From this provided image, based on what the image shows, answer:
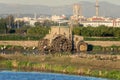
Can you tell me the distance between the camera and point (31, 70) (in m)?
46.4

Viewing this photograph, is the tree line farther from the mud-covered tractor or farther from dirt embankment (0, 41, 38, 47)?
the mud-covered tractor

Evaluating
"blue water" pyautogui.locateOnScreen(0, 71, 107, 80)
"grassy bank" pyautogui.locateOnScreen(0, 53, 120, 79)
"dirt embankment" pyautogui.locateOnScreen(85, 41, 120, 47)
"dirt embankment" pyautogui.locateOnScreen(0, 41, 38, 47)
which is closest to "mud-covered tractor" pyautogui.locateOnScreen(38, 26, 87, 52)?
"dirt embankment" pyautogui.locateOnScreen(0, 41, 38, 47)

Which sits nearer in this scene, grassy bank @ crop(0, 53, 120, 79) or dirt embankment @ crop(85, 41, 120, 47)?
grassy bank @ crop(0, 53, 120, 79)

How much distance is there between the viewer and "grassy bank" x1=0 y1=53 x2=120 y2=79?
41969 millimetres

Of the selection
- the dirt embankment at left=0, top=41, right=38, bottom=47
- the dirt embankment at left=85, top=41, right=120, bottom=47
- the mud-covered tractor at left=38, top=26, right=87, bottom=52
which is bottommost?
the dirt embankment at left=85, top=41, right=120, bottom=47

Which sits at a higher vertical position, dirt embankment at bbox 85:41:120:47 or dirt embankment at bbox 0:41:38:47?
dirt embankment at bbox 0:41:38:47

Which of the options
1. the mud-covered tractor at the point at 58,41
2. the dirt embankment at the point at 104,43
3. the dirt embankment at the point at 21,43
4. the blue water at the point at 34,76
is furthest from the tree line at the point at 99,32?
the blue water at the point at 34,76

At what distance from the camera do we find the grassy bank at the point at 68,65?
138 ft

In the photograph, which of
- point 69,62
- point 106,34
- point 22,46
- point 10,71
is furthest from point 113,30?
point 10,71

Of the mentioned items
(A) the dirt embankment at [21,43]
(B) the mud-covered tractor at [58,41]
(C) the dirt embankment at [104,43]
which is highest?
(B) the mud-covered tractor at [58,41]

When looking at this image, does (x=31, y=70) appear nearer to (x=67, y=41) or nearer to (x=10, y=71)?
(x=10, y=71)

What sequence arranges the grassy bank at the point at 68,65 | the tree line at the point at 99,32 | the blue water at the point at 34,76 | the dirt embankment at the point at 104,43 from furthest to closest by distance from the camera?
the tree line at the point at 99,32 < the dirt embankment at the point at 104,43 < the grassy bank at the point at 68,65 < the blue water at the point at 34,76

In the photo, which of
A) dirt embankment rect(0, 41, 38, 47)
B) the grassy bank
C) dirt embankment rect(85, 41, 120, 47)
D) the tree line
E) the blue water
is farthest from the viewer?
the tree line

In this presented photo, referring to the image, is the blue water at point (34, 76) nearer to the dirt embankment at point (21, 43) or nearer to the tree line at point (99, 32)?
the dirt embankment at point (21, 43)
